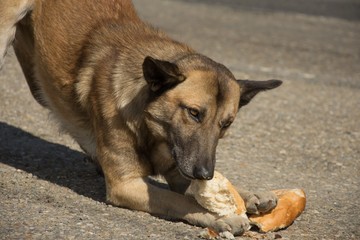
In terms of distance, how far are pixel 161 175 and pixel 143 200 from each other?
33 centimetres

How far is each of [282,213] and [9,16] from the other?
297cm

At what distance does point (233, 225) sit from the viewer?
147 inches

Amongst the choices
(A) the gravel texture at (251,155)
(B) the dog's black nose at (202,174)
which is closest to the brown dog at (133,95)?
(B) the dog's black nose at (202,174)

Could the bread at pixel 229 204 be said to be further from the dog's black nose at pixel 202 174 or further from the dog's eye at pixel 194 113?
the dog's eye at pixel 194 113

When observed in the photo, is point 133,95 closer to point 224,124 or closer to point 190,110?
point 190,110

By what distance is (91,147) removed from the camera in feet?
15.4

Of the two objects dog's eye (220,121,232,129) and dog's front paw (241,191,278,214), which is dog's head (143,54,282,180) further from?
dog's front paw (241,191,278,214)

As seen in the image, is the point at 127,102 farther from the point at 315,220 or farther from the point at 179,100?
the point at 315,220

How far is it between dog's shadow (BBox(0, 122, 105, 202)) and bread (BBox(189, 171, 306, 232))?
972mm

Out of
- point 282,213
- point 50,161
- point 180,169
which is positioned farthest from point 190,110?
point 50,161

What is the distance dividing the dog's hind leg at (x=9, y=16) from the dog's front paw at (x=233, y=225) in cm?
259

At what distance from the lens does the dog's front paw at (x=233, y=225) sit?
373cm

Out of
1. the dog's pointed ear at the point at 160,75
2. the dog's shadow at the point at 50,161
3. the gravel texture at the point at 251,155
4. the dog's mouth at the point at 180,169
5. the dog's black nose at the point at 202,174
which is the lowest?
the dog's shadow at the point at 50,161

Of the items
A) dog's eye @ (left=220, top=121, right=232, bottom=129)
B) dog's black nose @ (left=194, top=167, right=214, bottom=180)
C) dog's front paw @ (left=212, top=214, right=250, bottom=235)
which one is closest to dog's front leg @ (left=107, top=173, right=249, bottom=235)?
dog's front paw @ (left=212, top=214, right=250, bottom=235)
